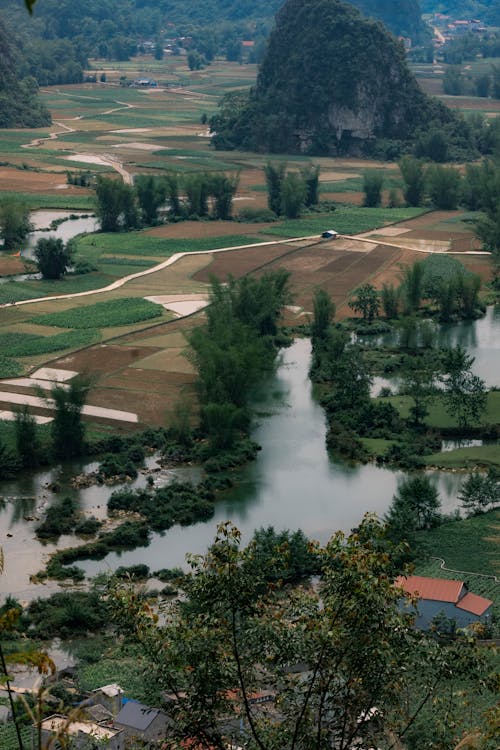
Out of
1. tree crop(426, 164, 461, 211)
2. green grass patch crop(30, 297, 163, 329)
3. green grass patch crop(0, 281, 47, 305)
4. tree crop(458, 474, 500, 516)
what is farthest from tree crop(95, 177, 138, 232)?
tree crop(458, 474, 500, 516)

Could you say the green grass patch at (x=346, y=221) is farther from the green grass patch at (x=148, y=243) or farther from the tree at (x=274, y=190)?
the green grass patch at (x=148, y=243)

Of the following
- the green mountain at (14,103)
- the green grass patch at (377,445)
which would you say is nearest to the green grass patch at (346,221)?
the green grass patch at (377,445)

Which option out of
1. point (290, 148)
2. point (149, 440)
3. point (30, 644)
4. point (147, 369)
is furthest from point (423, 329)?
point (290, 148)

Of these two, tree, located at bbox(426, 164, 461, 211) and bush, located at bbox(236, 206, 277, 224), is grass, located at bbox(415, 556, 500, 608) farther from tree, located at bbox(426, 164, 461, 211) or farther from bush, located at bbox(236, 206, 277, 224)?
tree, located at bbox(426, 164, 461, 211)

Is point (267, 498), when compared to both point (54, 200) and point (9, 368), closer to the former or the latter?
point (9, 368)

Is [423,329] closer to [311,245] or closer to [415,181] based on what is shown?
[311,245]
